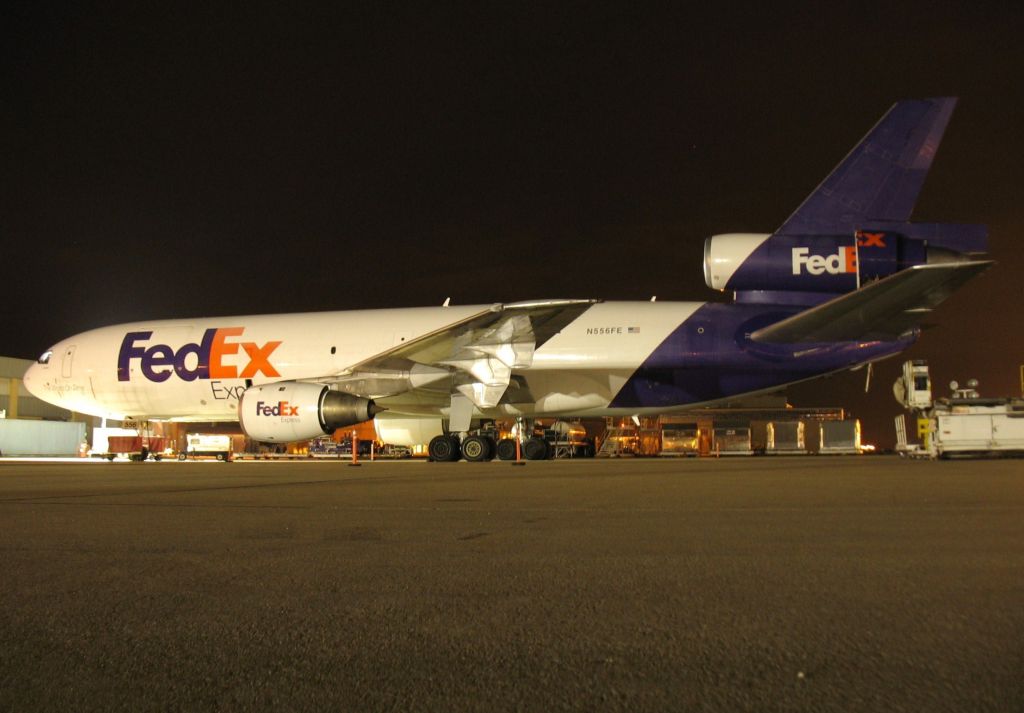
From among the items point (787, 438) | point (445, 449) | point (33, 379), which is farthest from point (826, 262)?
point (787, 438)

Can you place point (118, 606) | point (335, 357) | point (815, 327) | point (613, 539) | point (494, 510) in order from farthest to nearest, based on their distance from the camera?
point (335, 357) → point (815, 327) → point (494, 510) → point (613, 539) → point (118, 606)

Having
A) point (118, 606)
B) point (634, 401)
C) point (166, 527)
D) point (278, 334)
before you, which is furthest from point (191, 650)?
point (278, 334)

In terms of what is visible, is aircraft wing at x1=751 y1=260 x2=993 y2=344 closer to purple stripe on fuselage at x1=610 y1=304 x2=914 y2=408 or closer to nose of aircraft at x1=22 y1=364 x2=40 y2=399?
purple stripe on fuselage at x1=610 y1=304 x2=914 y2=408

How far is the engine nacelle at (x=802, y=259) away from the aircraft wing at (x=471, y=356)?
333 centimetres

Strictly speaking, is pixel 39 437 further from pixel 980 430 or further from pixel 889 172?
pixel 980 430

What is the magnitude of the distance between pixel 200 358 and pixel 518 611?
1888cm

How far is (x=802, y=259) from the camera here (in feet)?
54.6

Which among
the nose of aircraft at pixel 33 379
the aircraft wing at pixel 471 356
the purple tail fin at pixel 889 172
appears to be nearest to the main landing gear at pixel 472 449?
the aircraft wing at pixel 471 356

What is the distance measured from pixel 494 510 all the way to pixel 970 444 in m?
16.6

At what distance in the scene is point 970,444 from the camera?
19719 mm

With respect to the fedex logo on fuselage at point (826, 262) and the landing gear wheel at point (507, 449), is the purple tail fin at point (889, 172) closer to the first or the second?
the fedex logo on fuselage at point (826, 262)

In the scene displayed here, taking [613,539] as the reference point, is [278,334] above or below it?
above

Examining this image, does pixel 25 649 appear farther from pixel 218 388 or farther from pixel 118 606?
pixel 218 388

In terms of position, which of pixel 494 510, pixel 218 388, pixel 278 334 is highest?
pixel 278 334
